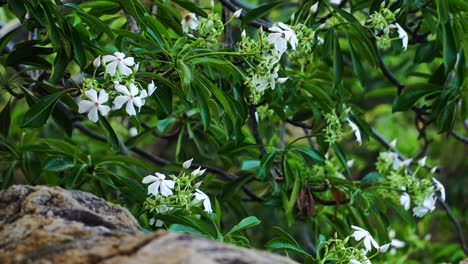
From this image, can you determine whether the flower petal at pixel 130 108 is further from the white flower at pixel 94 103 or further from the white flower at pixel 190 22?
the white flower at pixel 190 22

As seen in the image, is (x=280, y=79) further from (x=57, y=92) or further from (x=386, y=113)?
(x=386, y=113)

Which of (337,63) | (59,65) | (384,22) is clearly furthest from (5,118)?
(384,22)

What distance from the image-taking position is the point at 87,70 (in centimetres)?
199

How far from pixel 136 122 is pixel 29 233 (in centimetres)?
61

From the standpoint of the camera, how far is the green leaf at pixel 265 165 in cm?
233

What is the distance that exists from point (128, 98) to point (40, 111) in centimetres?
26

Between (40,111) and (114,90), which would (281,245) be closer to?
(114,90)

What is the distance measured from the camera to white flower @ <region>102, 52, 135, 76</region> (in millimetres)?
1724

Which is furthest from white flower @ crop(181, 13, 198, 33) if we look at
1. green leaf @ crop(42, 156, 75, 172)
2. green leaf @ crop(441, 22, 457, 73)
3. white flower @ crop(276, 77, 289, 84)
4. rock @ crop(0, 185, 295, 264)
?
green leaf @ crop(441, 22, 457, 73)

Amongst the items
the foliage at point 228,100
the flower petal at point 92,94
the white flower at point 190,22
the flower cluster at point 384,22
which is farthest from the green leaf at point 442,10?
the flower petal at point 92,94

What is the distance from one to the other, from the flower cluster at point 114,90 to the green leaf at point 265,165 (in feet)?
2.15

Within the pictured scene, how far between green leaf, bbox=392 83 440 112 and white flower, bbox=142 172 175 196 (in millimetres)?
1034

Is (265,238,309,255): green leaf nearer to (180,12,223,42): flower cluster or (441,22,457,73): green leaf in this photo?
(180,12,223,42): flower cluster

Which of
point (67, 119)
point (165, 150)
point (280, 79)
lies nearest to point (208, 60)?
point (280, 79)
